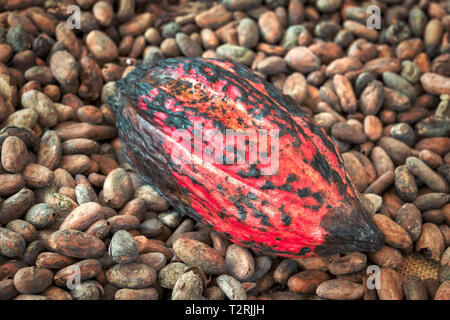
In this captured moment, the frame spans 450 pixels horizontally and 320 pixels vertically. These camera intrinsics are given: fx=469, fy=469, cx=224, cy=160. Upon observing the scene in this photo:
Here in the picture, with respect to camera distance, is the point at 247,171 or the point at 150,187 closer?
the point at 247,171

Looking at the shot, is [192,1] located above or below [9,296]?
above

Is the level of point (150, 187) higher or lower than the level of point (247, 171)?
lower

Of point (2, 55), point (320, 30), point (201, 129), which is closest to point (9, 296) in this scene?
point (201, 129)

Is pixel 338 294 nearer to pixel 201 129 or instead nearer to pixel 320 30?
pixel 201 129
